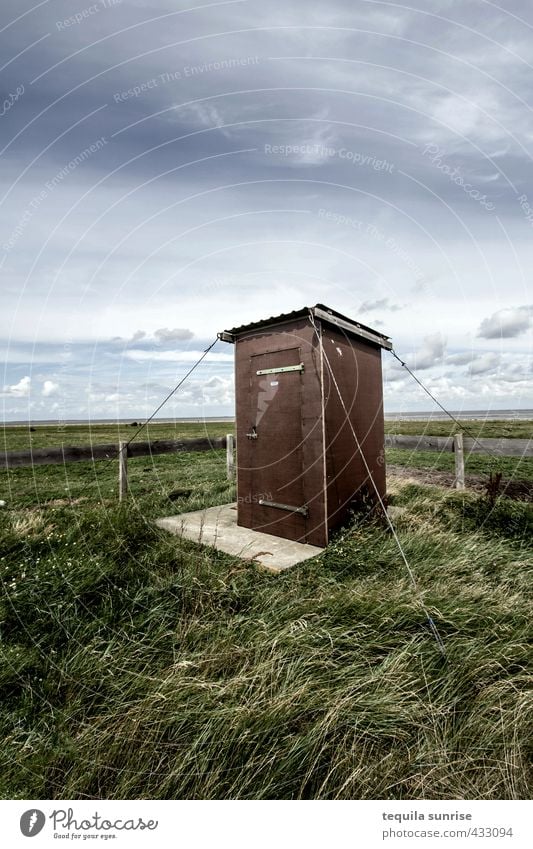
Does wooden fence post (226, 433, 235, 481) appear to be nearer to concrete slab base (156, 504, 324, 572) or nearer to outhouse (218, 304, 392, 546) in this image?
concrete slab base (156, 504, 324, 572)

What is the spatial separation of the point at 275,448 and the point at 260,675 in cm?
300

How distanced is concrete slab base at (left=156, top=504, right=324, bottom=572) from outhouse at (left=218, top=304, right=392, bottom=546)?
0.58 feet

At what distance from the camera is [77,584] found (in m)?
3.62

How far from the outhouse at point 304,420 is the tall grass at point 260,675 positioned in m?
0.88

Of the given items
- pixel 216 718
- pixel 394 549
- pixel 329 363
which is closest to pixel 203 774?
pixel 216 718

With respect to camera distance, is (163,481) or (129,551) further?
(163,481)

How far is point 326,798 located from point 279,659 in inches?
31.9

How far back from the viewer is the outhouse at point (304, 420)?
4719 millimetres

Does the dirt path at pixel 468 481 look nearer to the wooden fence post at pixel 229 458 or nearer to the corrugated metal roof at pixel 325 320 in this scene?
the corrugated metal roof at pixel 325 320

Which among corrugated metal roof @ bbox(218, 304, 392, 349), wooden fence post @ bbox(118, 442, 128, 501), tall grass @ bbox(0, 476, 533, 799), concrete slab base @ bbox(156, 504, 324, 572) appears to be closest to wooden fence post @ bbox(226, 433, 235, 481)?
wooden fence post @ bbox(118, 442, 128, 501)

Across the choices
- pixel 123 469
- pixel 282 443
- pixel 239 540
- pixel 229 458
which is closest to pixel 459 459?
pixel 282 443

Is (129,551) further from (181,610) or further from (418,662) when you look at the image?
(418,662)

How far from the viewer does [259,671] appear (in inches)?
102
